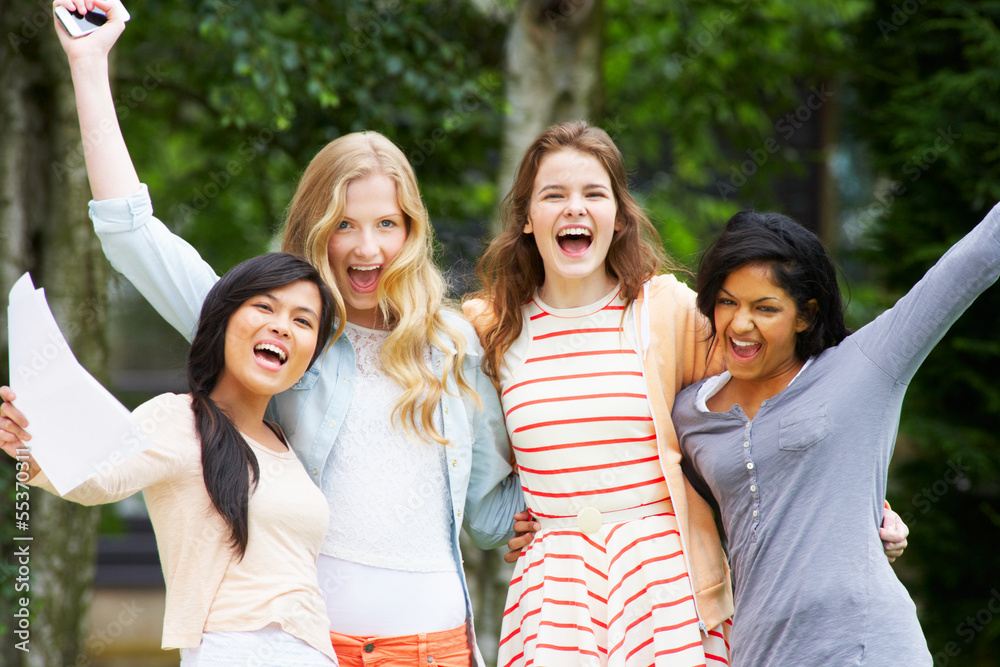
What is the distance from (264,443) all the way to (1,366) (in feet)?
7.94

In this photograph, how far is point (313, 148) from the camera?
4766mm

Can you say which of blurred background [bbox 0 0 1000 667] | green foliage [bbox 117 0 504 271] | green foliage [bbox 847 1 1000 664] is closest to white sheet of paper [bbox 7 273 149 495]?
blurred background [bbox 0 0 1000 667]

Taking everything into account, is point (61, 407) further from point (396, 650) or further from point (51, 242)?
point (51, 242)

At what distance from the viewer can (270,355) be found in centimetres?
236

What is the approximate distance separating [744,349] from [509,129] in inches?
86.3

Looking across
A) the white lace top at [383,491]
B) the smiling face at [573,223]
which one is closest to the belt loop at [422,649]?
the white lace top at [383,491]

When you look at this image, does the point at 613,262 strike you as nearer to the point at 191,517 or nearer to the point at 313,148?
the point at 191,517

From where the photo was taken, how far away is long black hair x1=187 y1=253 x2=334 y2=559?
2119 mm

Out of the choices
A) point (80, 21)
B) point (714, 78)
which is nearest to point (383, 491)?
point (80, 21)

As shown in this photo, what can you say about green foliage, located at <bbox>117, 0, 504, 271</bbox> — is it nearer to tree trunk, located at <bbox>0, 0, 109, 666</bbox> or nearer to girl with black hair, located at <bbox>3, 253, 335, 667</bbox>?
tree trunk, located at <bbox>0, 0, 109, 666</bbox>

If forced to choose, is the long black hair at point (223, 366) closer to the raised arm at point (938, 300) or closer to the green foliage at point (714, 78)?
the raised arm at point (938, 300)

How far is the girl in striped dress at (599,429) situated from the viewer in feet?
8.26

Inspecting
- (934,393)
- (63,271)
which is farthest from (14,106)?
(934,393)

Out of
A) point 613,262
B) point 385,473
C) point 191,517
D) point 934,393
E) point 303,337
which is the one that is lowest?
point 191,517
